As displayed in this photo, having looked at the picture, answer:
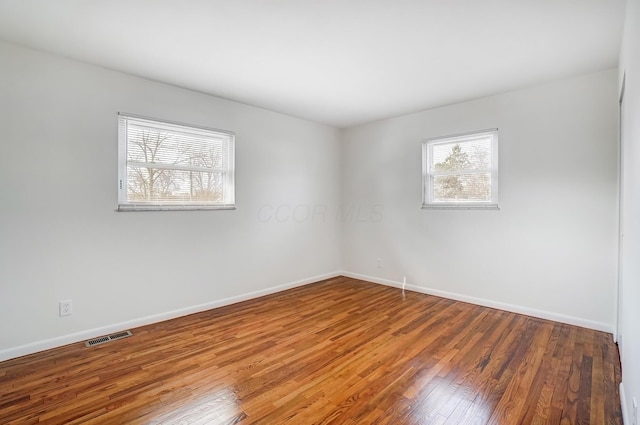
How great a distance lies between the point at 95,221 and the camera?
2.83 m

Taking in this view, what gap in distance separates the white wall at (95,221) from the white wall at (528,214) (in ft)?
6.70

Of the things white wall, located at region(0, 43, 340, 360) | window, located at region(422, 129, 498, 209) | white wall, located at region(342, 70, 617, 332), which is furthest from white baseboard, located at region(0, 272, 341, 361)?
window, located at region(422, 129, 498, 209)

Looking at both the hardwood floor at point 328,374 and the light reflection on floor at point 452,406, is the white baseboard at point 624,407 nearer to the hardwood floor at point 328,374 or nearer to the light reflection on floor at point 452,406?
the hardwood floor at point 328,374

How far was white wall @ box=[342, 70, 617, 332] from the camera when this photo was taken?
2955 millimetres

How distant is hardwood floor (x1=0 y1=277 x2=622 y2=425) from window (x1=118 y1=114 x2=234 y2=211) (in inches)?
51.2

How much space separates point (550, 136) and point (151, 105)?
4.16 meters

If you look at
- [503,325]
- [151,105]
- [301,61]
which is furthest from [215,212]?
[503,325]

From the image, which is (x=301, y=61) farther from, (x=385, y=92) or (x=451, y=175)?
(x=451, y=175)

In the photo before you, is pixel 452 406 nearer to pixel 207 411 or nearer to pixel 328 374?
pixel 328 374

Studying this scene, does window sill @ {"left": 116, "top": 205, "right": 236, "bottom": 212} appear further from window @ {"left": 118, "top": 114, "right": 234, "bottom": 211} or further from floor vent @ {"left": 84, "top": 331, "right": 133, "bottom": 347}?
floor vent @ {"left": 84, "top": 331, "right": 133, "bottom": 347}

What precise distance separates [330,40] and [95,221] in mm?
2628

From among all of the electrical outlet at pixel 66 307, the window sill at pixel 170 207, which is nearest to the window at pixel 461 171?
the window sill at pixel 170 207

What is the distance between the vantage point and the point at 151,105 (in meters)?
3.15

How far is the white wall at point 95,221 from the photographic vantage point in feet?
8.11
